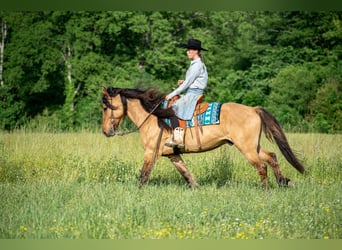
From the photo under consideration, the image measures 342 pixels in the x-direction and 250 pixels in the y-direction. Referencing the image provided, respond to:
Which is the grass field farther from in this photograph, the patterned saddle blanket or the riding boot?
A: the patterned saddle blanket

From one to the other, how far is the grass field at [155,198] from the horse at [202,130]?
0.32m

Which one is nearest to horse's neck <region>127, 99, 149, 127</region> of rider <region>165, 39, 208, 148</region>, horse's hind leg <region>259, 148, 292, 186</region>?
rider <region>165, 39, 208, 148</region>

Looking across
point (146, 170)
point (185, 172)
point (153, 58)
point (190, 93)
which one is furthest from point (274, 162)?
point (153, 58)

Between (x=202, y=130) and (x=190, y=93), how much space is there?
49 centimetres

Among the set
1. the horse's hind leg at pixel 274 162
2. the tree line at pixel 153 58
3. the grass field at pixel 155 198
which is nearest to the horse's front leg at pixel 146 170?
the grass field at pixel 155 198

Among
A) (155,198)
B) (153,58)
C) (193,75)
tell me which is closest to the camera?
(155,198)

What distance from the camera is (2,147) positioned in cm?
890

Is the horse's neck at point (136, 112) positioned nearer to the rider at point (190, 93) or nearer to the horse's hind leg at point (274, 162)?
the rider at point (190, 93)

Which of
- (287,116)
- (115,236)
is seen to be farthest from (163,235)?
(287,116)

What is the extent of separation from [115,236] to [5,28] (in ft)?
52.0

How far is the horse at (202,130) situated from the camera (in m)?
6.51

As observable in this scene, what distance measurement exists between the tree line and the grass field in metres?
8.67

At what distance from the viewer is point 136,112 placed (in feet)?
22.5

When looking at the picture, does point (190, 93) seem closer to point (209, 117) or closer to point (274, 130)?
point (209, 117)
